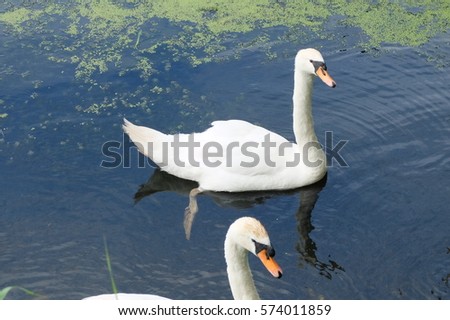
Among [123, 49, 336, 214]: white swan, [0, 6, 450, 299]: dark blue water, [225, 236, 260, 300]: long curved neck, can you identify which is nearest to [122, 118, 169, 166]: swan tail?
[123, 49, 336, 214]: white swan

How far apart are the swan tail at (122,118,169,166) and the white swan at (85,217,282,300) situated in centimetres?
219

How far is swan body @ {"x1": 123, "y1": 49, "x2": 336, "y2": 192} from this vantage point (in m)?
6.28

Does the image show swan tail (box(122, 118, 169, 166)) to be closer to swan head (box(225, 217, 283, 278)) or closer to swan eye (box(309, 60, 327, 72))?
swan eye (box(309, 60, 327, 72))

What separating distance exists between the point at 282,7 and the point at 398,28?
1.33 metres

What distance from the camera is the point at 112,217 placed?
20.0 ft

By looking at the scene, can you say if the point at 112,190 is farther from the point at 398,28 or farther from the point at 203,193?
the point at 398,28

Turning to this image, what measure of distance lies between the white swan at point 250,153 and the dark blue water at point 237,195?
0.13 m

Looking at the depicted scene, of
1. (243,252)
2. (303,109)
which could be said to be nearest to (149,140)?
(303,109)

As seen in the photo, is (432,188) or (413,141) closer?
(432,188)

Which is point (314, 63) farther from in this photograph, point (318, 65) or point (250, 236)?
point (250, 236)

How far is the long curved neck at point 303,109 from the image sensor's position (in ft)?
20.8

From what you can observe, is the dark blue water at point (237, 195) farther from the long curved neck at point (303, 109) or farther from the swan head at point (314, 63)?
the swan head at point (314, 63)
